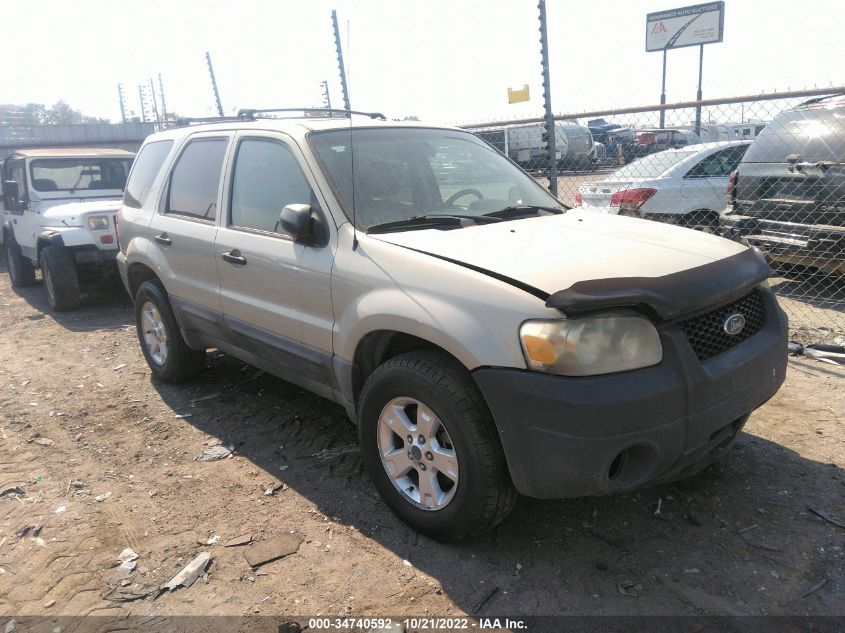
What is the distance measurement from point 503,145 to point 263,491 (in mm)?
6233

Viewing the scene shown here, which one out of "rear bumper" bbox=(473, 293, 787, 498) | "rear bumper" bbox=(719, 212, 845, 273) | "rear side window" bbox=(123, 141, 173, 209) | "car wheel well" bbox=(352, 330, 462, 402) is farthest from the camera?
"rear bumper" bbox=(719, 212, 845, 273)

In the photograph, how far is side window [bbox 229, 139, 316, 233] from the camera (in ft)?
11.5

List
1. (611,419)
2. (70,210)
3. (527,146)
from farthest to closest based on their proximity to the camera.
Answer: (527,146), (70,210), (611,419)

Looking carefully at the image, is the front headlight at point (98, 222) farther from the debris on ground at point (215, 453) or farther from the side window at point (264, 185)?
the debris on ground at point (215, 453)

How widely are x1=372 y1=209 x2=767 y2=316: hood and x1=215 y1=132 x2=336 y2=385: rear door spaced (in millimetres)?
505

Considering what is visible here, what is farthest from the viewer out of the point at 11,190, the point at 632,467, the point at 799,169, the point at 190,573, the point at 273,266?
the point at 11,190

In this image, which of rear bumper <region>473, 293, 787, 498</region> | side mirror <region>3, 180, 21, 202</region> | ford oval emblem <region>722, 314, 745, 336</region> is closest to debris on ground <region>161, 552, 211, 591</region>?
rear bumper <region>473, 293, 787, 498</region>

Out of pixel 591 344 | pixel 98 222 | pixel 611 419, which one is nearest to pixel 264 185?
pixel 591 344

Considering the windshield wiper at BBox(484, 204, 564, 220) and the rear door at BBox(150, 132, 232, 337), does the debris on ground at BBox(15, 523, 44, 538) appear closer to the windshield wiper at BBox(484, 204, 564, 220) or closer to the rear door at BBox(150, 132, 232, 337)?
the rear door at BBox(150, 132, 232, 337)

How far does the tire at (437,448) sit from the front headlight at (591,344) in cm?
36

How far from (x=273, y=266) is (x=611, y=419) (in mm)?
1983

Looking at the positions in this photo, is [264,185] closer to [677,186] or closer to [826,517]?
[826,517]

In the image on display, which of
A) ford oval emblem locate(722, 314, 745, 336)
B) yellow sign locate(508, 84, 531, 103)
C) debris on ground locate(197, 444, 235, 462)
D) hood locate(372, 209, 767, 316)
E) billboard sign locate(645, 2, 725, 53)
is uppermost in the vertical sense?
billboard sign locate(645, 2, 725, 53)

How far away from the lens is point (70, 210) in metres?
7.81
